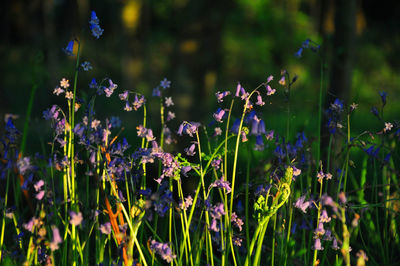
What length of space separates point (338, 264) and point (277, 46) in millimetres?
23076

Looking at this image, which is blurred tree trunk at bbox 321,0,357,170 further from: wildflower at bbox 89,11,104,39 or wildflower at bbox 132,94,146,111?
A: wildflower at bbox 89,11,104,39

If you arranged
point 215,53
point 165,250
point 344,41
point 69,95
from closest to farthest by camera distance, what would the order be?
point 165,250
point 69,95
point 344,41
point 215,53

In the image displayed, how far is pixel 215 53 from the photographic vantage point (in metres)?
6.04

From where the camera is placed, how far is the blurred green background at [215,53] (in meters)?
4.51

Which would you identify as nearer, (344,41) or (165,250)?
(165,250)

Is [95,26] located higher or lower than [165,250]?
higher

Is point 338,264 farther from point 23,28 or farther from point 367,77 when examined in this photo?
point 23,28

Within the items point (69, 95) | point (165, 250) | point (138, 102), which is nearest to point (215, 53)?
point (138, 102)

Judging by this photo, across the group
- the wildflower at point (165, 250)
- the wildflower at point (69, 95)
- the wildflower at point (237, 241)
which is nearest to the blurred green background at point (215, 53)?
the wildflower at point (69, 95)

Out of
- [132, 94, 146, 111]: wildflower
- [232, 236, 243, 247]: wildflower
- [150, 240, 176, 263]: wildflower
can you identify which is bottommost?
[150, 240, 176, 263]: wildflower

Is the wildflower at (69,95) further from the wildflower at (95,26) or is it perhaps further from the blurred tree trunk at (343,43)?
the blurred tree trunk at (343,43)

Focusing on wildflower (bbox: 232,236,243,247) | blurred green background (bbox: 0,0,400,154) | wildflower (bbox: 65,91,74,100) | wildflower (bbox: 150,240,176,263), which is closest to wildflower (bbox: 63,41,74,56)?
blurred green background (bbox: 0,0,400,154)

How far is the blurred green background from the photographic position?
14.8ft

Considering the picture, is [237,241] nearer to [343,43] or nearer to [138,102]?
[138,102]
